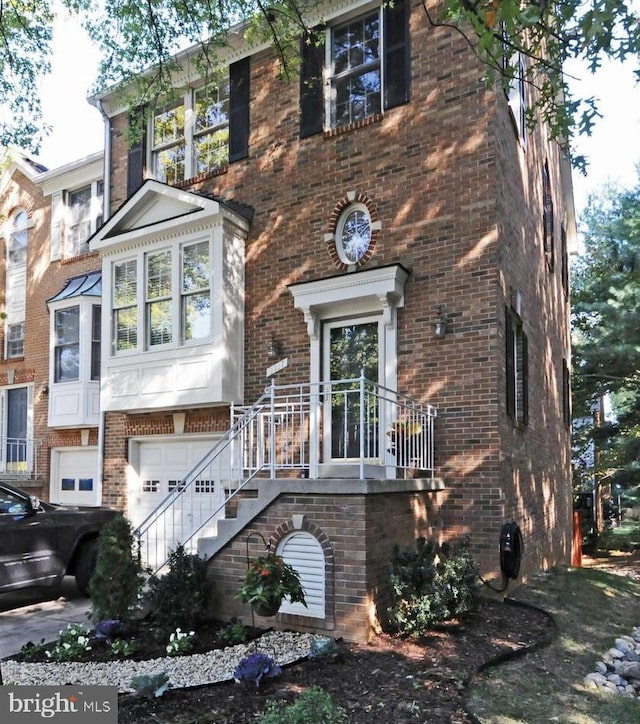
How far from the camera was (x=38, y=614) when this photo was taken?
762cm

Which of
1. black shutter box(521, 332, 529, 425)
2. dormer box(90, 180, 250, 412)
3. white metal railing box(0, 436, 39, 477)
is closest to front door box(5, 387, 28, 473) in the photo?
white metal railing box(0, 436, 39, 477)

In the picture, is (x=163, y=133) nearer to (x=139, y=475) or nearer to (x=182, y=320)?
(x=182, y=320)

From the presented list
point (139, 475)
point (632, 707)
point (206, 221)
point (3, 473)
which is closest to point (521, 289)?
point (206, 221)

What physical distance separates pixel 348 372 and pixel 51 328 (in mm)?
6918

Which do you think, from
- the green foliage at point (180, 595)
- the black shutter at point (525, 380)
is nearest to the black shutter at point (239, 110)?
the black shutter at point (525, 380)

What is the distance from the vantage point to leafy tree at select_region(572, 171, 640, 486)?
15205 millimetres

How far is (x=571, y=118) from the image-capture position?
4.95m

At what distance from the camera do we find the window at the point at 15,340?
575 inches

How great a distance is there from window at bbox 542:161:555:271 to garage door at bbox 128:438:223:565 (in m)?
6.94

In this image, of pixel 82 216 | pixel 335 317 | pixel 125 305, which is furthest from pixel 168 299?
pixel 82 216

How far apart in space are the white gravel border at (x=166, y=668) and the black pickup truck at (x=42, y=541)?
186cm

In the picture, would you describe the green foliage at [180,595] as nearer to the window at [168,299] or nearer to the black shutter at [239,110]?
the window at [168,299]

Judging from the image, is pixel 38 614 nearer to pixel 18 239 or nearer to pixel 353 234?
pixel 353 234

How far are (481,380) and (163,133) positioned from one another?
7.00m
